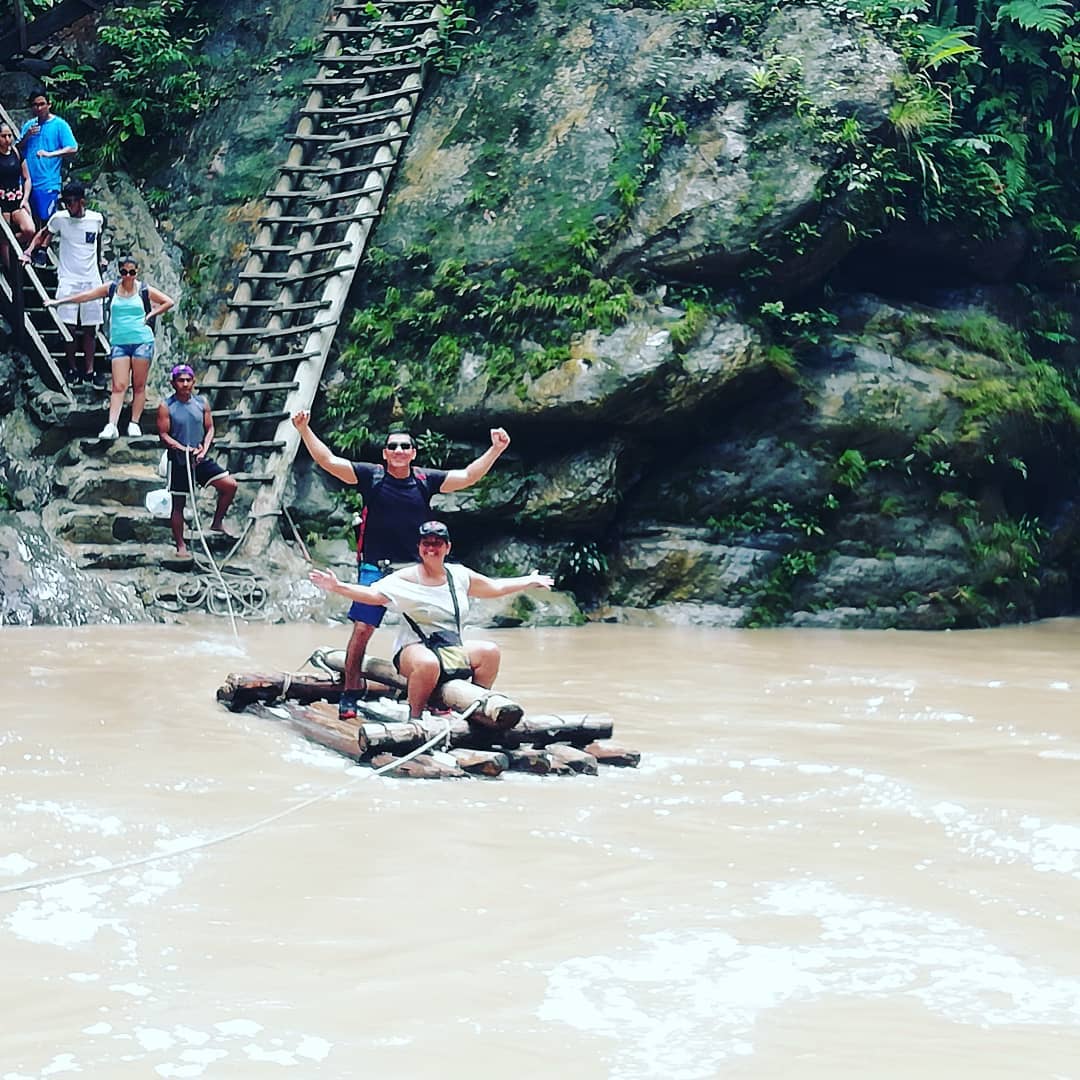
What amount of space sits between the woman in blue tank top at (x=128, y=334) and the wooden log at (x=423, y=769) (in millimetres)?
7825

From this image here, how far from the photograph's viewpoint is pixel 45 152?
15.5 metres

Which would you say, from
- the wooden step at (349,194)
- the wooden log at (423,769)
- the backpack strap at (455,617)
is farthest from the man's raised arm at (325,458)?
the wooden step at (349,194)

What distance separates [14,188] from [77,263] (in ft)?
3.69

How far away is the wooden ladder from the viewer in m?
15.5

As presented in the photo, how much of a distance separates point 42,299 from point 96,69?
13.6 ft

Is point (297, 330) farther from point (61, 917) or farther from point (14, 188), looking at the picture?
point (61, 917)

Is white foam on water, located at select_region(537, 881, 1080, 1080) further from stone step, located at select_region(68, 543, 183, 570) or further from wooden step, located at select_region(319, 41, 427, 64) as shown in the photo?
wooden step, located at select_region(319, 41, 427, 64)

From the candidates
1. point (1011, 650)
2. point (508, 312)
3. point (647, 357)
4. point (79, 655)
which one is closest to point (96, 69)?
point (508, 312)

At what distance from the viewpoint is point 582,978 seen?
4762 mm

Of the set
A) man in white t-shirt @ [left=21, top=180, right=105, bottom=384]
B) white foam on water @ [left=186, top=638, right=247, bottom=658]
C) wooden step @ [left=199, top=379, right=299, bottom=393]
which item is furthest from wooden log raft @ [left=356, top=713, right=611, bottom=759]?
man in white t-shirt @ [left=21, top=180, right=105, bottom=384]

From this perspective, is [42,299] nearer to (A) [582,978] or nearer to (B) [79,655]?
(B) [79,655]

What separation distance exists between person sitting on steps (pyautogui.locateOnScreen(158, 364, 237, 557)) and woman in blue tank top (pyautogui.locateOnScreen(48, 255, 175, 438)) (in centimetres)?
74

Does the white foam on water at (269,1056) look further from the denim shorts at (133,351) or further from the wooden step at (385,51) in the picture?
the wooden step at (385,51)

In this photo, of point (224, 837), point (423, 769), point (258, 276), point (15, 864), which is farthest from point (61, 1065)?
point (258, 276)
